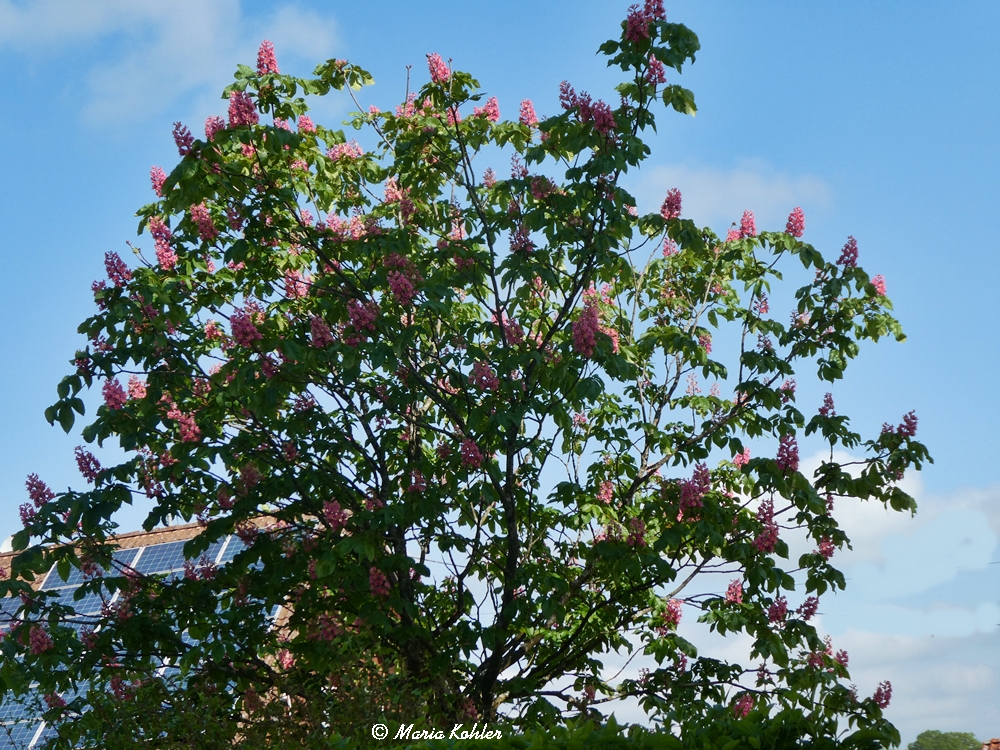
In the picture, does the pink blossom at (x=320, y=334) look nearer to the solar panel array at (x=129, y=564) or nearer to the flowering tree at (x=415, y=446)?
the flowering tree at (x=415, y=446)

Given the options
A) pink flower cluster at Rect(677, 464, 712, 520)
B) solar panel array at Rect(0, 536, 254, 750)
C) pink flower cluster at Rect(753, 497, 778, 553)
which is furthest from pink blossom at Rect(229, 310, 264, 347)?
solar panel array at Rect(0, 536, 254, 750)

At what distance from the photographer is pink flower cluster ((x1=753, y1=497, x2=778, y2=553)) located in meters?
8.59

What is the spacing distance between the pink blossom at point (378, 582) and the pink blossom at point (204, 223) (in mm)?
3815

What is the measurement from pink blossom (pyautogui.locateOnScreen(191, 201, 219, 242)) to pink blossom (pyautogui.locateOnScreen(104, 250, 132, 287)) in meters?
0.85

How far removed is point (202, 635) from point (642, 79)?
634 cm

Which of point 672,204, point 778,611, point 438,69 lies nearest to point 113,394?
point 438,69

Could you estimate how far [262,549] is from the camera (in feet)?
28.5

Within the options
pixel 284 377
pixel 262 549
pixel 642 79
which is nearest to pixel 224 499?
pixel 262 549

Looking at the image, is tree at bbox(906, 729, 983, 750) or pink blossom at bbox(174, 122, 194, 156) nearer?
pink blossom at bbox(174, 122, 194, 156)

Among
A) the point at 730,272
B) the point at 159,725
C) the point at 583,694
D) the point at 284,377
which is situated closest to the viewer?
the point at 159,725

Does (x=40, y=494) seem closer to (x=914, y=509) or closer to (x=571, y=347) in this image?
(x=571, y=347)

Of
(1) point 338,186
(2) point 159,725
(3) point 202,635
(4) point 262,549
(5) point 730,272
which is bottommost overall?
(2) point 159,725

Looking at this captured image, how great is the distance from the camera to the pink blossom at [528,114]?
1034 centimetres

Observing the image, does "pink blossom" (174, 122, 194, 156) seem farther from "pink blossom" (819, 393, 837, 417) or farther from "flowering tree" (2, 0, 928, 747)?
"pink blossom" (819, 393, 837, 417)
